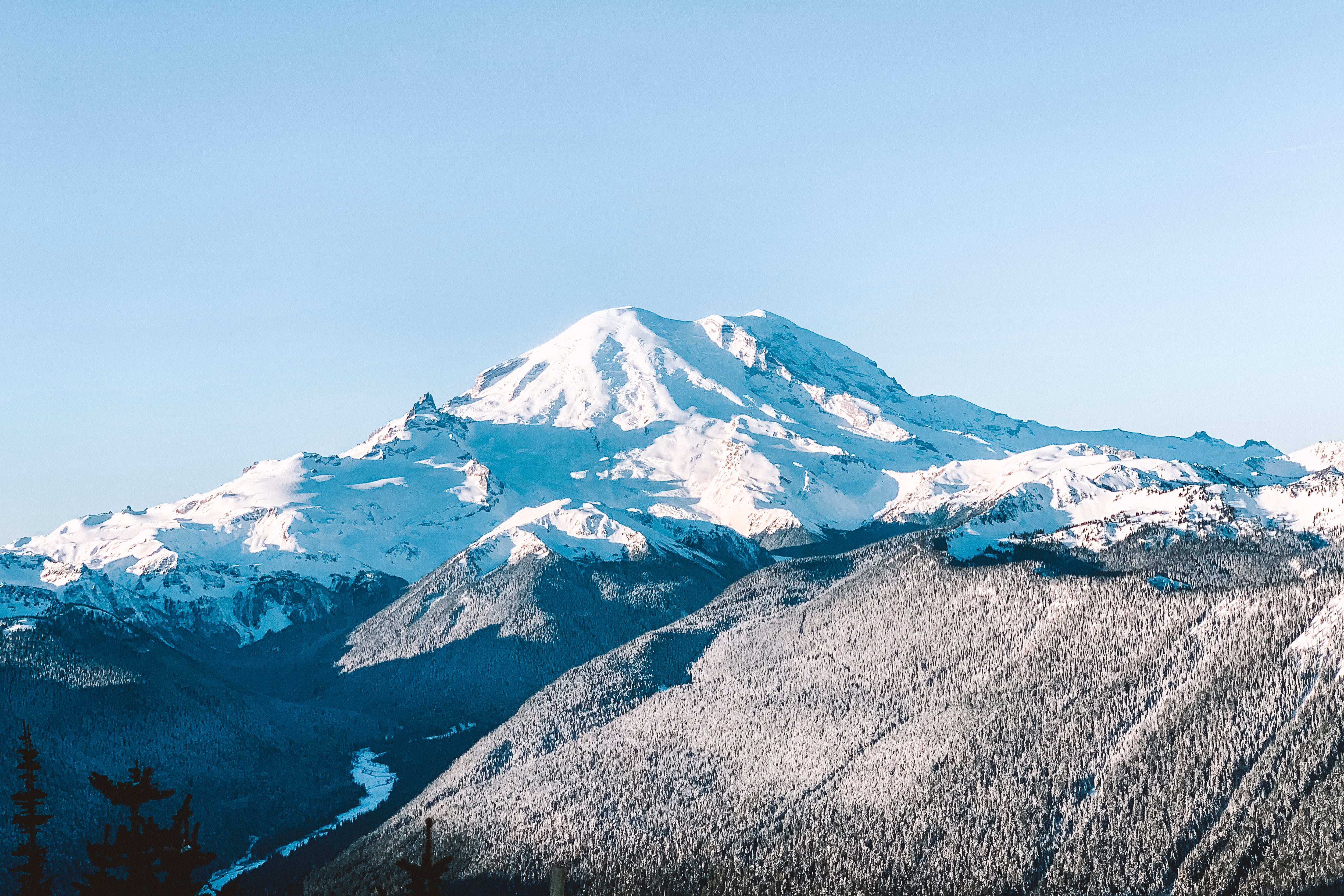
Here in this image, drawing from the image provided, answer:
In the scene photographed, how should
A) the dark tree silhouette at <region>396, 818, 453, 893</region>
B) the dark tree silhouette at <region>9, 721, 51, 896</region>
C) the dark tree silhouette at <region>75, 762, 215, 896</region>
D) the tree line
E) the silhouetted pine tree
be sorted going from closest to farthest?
the dark tree silhouette at <region>396, 818, 453, 893</region>, the tree line, the dark tree silhouette at <region>75, 762, 215, 896</region>, the silhouetted pine tree, the dark tree silhouette at <region>9, 721, 51, 896</region>

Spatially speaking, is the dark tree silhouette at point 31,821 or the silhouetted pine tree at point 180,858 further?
the dark tree silhouette at point 31,821

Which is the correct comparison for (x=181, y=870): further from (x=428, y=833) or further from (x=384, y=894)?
(x=428, y=833)

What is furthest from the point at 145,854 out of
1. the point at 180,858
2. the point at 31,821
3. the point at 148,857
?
the point at 31,821

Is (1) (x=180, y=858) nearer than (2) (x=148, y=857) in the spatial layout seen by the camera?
Yes

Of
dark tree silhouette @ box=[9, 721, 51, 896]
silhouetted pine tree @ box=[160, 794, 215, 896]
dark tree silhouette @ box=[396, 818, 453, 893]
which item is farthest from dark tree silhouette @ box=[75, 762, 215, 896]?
dark tree silhouette @ box=[396, 818, 453, 893]

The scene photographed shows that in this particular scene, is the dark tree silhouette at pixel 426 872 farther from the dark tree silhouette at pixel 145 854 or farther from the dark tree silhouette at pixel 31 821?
the dark tree silhouette at pixel 31 821

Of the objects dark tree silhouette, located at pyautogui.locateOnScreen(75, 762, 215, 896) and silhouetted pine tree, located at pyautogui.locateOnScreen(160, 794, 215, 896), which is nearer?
dark tree silhouette, located at pyautogui.locateOnScreen(75, 762, 215, 896)

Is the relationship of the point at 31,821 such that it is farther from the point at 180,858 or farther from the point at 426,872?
the point at 426,872

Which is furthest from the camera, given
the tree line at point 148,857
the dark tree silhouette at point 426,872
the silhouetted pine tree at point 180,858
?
the silhouetted pine tree at point 180,858

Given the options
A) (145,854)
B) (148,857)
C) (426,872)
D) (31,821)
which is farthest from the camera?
(31,821)

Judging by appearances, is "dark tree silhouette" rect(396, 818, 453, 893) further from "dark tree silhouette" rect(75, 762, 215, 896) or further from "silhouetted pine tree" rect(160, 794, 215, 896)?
"dark tree silhouette" rect(75, 762, 215, 896)

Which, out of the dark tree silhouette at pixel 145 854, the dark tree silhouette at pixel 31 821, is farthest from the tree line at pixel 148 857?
the dark tree silhouette at pixel 31 821

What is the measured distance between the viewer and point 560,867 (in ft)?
117

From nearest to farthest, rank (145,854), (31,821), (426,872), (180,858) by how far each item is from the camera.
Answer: (426,872)
(180,858)
(145,854)
(31,821)
